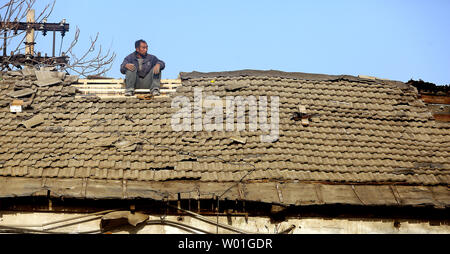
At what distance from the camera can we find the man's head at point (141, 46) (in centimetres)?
1265

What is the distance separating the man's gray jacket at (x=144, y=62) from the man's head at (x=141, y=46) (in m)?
0.11

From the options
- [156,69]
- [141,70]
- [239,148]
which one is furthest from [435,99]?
[141,70]

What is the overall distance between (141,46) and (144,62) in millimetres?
539

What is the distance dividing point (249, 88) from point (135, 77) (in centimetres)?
279

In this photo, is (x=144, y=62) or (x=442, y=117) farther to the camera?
(x=144, y=62)

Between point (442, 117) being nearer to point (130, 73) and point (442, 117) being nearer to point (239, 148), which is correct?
point (239, 148)

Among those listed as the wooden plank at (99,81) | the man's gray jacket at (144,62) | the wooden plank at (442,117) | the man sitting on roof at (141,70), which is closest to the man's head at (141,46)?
the man sitting on roof at (141,70)

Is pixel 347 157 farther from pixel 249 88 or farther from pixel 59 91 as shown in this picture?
pixel 59 91

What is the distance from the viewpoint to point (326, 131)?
1050cm

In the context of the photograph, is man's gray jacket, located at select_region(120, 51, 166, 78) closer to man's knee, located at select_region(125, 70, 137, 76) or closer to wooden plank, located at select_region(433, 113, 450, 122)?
man's knee, located at select_region(125, 70, 137, 76)

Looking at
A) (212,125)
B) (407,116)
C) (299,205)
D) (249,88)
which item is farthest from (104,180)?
(407,116)

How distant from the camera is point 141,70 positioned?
1212cm

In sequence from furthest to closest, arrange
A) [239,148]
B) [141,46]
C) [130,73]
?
[141,46], [130,73], [239,148]

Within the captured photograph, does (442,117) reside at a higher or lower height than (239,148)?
higher
